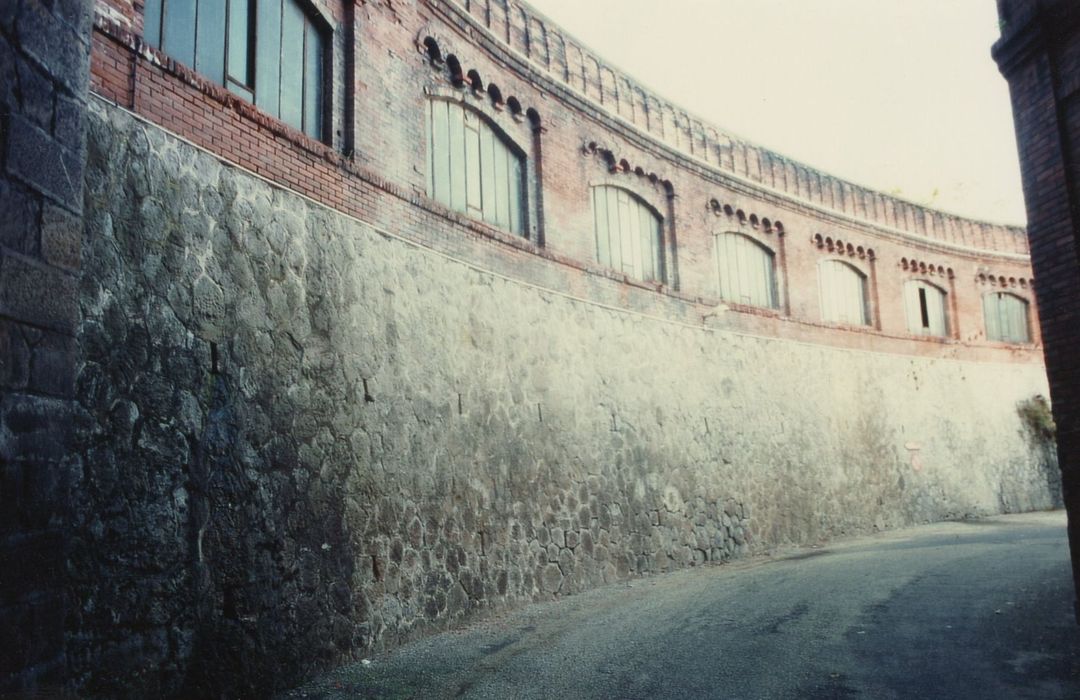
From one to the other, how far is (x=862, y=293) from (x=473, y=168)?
13331 mm

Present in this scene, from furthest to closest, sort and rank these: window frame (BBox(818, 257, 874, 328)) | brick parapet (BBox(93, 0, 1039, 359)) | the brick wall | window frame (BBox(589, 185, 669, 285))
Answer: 1. window frame (BBox(818, 257, 874, 328))
2. window frame (BBox(589, 185, 669, 285))
3. the brick wall
4. brick parapet (BBox(93, 0, 1039, 359))

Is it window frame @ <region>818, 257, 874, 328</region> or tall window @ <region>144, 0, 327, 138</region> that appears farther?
window frame @ <region>818, 257, 874, 328</region>

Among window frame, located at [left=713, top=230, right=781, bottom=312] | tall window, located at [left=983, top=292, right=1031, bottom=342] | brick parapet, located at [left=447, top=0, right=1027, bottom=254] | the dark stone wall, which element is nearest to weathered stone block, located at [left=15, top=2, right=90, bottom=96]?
the dark stone wall

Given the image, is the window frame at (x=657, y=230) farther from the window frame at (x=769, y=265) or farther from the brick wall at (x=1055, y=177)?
the brick wall at (x=1055, y=177)

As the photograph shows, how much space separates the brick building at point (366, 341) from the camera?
4.69 meters

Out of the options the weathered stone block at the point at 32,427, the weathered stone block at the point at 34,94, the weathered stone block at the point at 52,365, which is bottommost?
the weathered stone block at the point at 32,427

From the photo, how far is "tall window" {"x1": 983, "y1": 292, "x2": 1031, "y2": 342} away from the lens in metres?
23.6

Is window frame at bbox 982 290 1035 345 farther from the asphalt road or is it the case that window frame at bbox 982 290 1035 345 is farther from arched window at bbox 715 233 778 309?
the asphalt road

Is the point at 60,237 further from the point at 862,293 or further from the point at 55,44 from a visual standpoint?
the point at 862,293

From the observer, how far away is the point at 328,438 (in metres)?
7.27

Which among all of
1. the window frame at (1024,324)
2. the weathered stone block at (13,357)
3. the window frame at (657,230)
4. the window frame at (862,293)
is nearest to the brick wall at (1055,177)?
the window frame at (657,230)

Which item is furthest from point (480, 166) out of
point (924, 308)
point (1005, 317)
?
point (1005, 317)

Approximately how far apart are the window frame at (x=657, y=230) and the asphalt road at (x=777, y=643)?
5795 mm

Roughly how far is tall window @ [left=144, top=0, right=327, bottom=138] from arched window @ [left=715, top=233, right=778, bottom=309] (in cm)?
1025
